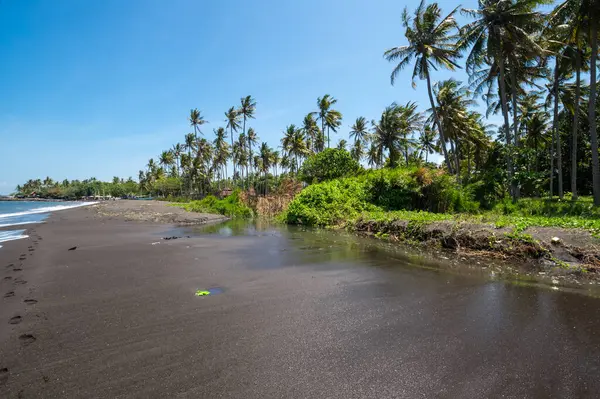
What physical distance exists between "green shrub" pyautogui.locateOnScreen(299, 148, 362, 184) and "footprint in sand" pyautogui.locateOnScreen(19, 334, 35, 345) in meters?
29.3

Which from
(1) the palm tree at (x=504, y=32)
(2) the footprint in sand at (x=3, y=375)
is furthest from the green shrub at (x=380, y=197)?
(2) the footprint in sand at (x=3, y=375)

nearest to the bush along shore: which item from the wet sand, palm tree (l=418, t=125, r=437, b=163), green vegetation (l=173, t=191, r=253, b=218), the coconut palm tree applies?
the coconut palm tree

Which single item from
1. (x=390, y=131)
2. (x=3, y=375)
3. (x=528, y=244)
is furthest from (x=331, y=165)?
(x=3, y=375)

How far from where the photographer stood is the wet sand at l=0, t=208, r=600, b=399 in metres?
3.44

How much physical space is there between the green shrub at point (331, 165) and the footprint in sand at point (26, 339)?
29305mm

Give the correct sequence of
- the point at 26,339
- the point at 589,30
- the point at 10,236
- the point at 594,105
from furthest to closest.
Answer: the point at 589,30 → the point at 594,105 → the point at 10,236 → the point at 26,339

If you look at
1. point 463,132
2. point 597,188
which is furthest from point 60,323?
point 463,132

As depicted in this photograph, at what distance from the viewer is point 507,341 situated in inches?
177

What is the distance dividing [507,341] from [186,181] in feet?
273

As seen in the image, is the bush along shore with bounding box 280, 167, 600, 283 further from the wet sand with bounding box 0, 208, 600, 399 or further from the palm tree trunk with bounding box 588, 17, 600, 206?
the wet sand with bounding box 0, 208, 600, 399

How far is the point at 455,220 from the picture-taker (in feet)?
42.6

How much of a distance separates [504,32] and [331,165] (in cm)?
1834

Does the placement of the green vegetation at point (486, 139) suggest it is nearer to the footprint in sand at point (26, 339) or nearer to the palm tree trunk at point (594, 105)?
the palm tree trunk at point (594, 105)

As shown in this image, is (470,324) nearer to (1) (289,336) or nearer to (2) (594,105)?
(1) (289,336)
